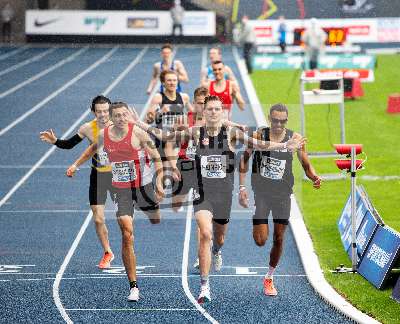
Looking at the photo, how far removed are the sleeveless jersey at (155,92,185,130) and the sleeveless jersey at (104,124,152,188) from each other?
418 cm

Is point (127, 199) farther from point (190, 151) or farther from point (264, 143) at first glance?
point (190, 151)

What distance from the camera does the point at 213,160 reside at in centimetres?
1120

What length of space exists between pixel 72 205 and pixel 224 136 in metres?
6.24

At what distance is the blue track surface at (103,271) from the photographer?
10.9 m

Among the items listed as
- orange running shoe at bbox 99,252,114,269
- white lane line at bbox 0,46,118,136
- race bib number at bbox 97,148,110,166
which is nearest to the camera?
race bib number at bbox 97,148,110,166

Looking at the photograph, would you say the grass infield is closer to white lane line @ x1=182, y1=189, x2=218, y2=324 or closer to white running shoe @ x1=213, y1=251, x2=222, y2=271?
white running shoe @ x1=213, y1=251, x2=222, y2=271

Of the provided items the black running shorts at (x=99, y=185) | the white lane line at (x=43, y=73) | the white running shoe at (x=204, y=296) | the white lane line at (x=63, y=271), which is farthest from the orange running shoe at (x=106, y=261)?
the white lane line at (x=43, y=73)

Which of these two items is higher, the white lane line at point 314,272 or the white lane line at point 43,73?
the white lane line at point 314,272

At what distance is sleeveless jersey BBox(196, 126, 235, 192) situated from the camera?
36.6 feet

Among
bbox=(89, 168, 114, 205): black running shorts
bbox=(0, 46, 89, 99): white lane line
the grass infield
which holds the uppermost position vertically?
bbox=(89, 168, 114, 205): black running shorts

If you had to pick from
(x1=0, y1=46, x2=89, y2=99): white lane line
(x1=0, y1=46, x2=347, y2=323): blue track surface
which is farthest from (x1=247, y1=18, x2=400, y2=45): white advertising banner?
(x1=0, y1=46, x2=347, y2=323): blue track surface

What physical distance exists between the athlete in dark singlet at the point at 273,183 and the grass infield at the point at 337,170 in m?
0.90

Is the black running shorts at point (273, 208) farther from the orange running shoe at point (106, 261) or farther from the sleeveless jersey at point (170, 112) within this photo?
the sleeveless jersey at point (170, 112)

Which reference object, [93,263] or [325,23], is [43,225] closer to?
[93,263]
